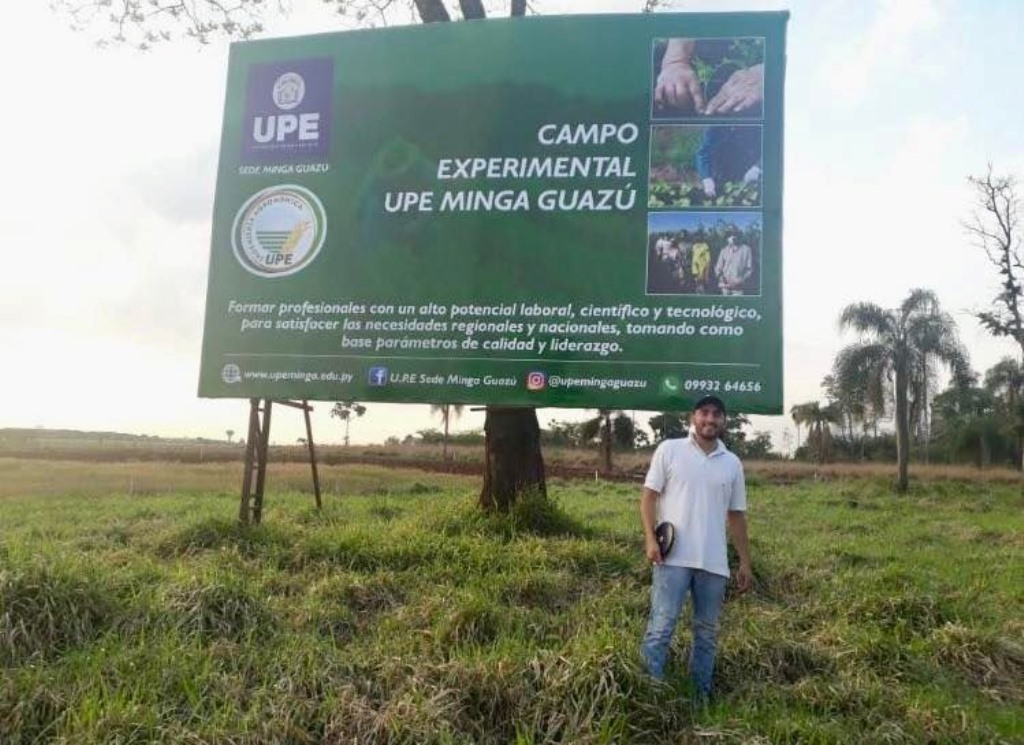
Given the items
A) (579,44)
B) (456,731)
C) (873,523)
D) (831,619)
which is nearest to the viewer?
(456,731)

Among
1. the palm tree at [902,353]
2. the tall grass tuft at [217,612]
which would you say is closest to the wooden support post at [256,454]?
the tall grass tuft at [217,612]

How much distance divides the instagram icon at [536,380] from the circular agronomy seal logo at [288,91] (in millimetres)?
3171

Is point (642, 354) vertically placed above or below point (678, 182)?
below

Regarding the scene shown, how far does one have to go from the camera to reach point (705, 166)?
655 centimetres

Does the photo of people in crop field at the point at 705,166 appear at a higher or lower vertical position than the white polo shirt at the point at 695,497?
higher

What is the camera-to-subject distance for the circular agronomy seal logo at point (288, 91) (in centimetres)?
750

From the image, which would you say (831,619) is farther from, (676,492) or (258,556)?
(258,556)

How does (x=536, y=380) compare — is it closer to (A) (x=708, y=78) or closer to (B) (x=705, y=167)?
(B) (x=705, y=167)

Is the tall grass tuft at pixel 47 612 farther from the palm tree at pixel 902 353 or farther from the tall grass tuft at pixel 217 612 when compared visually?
the palm tree at pixel 902 353

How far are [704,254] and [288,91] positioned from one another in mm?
3814

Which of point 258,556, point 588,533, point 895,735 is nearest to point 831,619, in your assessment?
point 895,735

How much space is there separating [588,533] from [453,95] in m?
3.75

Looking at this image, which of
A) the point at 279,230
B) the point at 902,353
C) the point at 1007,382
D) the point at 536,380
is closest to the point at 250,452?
the point at 279,230

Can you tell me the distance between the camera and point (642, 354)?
6398mm
